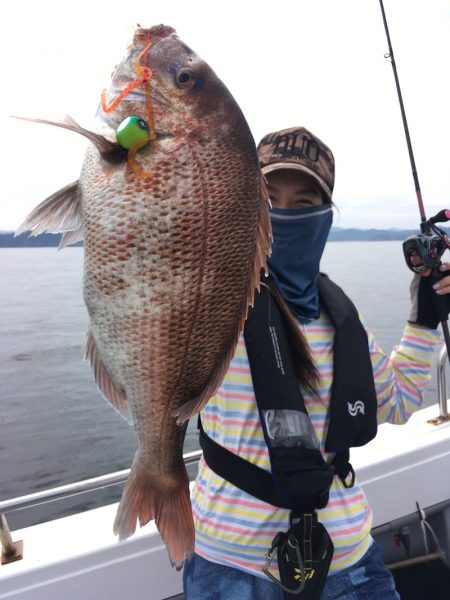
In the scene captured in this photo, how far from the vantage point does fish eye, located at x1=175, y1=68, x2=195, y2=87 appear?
1.16 meters

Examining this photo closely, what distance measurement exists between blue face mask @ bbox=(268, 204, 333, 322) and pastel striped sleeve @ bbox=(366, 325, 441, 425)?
1.10ft

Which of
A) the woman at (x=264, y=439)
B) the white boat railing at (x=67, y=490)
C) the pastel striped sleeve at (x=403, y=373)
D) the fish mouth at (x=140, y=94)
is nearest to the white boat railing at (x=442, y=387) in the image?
the pastel striped sleeve at (x=403, y=373)

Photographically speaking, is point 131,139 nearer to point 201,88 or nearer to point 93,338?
point 201,88

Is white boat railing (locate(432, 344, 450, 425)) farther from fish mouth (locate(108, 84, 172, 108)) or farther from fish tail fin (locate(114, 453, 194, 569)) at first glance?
fish mouth (locate(108, 84, 172, 108))

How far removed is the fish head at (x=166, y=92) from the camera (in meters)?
1.11

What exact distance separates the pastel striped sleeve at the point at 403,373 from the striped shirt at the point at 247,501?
0.28 metres

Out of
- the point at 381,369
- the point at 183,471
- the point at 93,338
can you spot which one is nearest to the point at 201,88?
the point at 93,338

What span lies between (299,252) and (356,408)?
22.7 inches

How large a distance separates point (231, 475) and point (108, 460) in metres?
6.99

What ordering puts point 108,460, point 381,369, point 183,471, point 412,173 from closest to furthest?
point 183,471 → point 381,369 → point 412,173 → point 108,460

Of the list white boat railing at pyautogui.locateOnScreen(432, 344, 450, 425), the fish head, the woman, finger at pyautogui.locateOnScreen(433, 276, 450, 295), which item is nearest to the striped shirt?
the woman

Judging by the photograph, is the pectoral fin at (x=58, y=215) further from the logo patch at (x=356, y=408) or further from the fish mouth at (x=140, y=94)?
the logo patch at (x=356, y=408)

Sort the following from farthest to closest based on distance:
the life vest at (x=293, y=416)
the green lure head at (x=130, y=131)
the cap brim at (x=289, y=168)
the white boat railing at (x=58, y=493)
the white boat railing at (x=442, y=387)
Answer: the white boat railing at (x=442, y=387) < the white boat railing at (x=58, y=493) < the cap brim at (x=289, y=168) < the life vest at (x=293, y=416) < the green lure head at (x=130, y=131)

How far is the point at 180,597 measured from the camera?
7.73 ft
